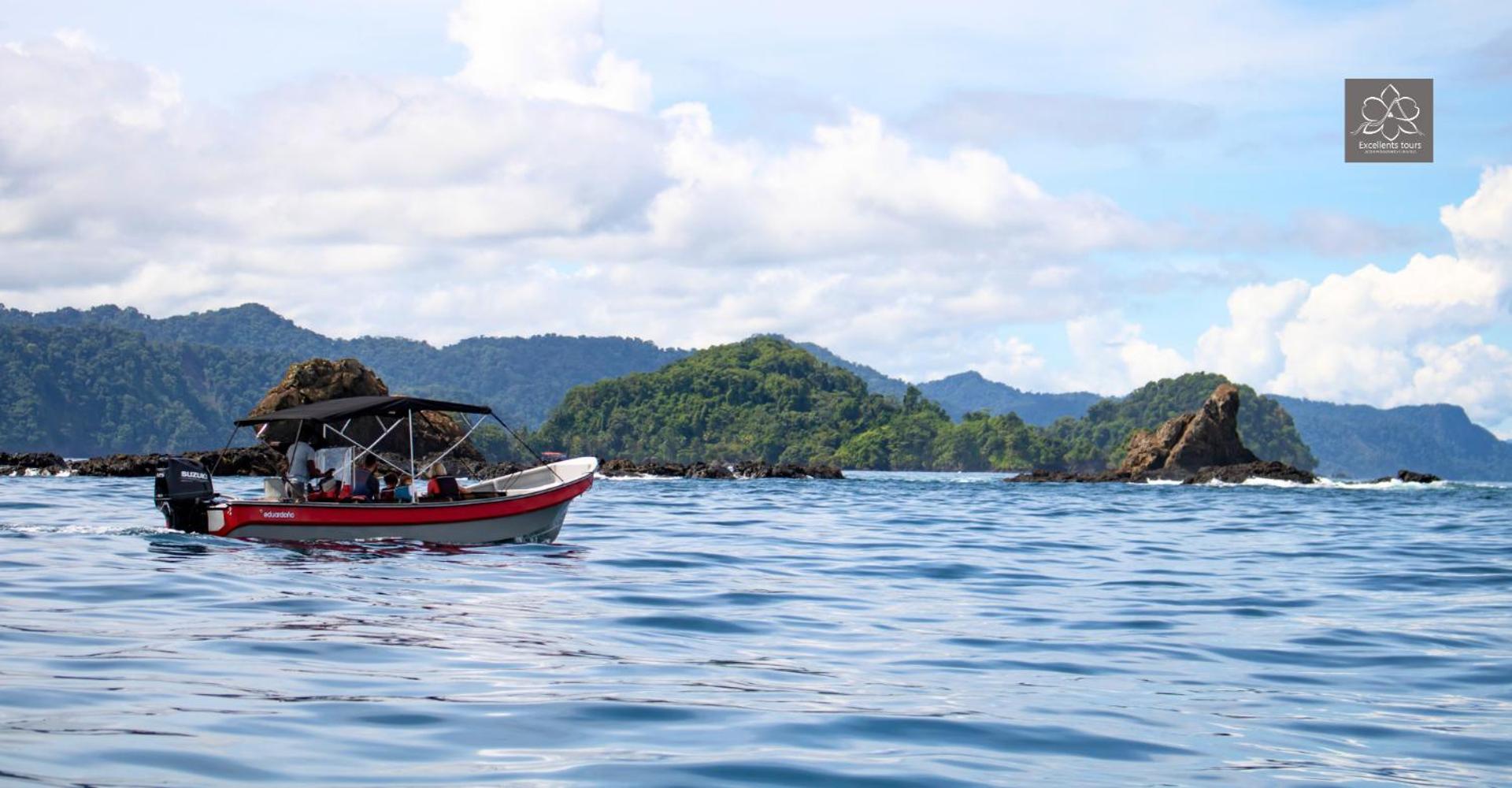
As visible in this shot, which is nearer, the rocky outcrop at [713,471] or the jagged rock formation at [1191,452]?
the rocky outcrop at [713,471]

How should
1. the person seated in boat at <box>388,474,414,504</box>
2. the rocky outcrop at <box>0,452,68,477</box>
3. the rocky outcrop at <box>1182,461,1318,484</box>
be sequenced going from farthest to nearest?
the rocky outcrop at <box>1182,461,1318,484</box>, the rocky outcrop at <box>0,452,68,477</box>, the person seated in boat at <box>388,474,414,504</box>

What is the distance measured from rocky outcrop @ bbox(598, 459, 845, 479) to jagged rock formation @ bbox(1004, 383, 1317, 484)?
1769 cm

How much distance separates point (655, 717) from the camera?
34.1 ft

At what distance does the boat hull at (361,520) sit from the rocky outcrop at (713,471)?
265 feet

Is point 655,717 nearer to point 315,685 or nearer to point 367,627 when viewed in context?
point 315,685

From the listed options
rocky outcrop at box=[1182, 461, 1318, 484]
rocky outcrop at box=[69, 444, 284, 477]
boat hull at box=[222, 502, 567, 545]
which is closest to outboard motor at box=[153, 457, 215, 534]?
boat hull at box=[222, 502, 567, 545]

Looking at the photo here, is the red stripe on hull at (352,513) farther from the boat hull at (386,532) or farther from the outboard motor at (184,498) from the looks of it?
the outboard motor at (184,498)

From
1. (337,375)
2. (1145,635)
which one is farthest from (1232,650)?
(337,375)

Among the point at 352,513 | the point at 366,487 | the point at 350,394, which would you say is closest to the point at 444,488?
the point at 366,487

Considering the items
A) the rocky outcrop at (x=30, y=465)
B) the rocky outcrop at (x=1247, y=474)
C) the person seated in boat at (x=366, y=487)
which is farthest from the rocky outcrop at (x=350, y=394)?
the person seated in boat at (x=366, y=487)

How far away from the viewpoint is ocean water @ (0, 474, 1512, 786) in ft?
29.9

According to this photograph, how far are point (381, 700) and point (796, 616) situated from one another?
7.26 metres

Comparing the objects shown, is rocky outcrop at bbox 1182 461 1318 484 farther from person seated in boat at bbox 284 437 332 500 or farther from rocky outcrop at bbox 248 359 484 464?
person seated in boat at bbox 284 437 332 500

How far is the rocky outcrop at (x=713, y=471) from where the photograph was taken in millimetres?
112250
